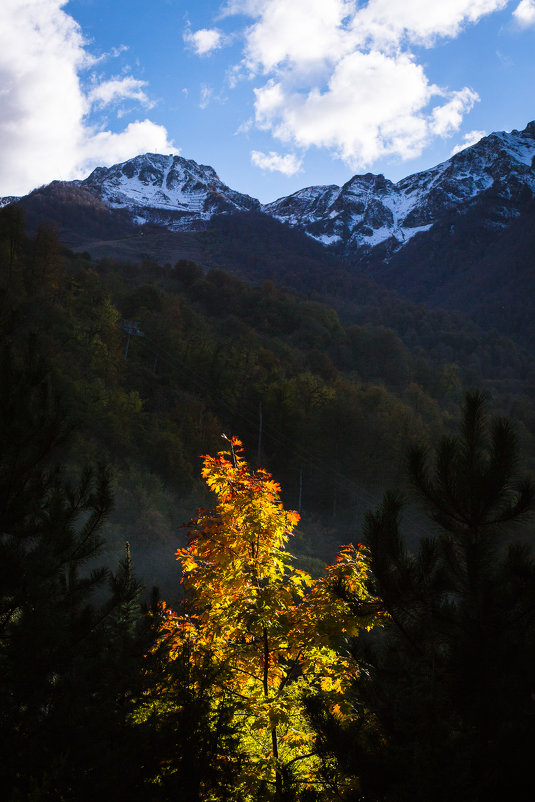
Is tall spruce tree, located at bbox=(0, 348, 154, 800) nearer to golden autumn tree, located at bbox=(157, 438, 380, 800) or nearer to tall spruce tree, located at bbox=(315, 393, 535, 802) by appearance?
golden autumn tree, located at bbox=(157, 438, 380, 800)

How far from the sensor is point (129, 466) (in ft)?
103

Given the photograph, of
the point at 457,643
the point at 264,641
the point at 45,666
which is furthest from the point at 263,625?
the point at 45,666

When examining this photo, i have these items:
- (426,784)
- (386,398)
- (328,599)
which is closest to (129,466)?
(386,398)

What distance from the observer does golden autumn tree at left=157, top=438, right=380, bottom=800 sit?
4.98 metres

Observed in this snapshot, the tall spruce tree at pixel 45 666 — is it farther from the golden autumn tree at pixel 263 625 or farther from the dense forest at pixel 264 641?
the golden autumn tree at pixel 263 625

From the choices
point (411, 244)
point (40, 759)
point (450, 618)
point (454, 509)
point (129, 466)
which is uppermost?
point (411, 244)

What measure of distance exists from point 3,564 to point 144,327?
146ft

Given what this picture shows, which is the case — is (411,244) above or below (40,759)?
above

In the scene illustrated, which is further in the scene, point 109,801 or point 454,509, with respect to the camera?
point 454,509

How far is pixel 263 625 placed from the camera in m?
5.12

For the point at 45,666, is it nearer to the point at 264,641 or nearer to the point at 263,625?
the point at 263,625

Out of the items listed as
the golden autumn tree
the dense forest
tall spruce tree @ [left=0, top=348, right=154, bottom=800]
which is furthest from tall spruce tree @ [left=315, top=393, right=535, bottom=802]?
tall spruce tree @ [left=0, top=348, right=154, bottom=800]

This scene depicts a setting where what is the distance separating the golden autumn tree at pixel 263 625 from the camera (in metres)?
4.98

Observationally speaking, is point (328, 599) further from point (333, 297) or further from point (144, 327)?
point (333, 297)
